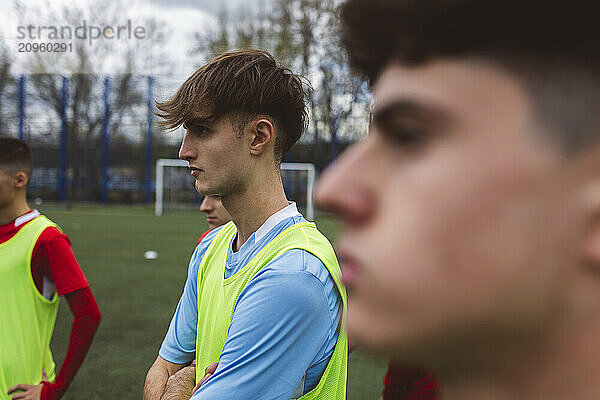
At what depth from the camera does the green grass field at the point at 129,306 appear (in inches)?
215

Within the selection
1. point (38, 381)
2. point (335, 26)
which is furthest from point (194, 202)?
point (335, 26)

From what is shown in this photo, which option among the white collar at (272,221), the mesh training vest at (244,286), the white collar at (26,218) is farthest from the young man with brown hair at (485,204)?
the white collar at (26,218)

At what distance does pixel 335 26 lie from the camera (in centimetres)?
69

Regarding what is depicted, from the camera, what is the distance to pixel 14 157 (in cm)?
349

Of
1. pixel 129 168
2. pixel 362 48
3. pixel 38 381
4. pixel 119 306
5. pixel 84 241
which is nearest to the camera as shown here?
pixel 362 48

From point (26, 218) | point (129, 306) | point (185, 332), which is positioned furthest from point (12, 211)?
point (129, 306)

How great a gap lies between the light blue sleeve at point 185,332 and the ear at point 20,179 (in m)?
1.68

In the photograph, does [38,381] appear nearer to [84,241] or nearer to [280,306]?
[280,306]

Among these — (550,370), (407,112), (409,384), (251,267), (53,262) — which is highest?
(407,112)

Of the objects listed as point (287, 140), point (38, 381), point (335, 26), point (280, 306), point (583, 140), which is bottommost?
point (38, 381)

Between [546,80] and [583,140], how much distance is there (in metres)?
0.06

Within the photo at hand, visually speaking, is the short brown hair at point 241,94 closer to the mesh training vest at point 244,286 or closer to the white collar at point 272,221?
the white collar at point 272,221

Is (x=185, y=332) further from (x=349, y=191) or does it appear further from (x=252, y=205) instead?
(x=349, y=191)

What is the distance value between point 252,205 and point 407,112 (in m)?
1.60
